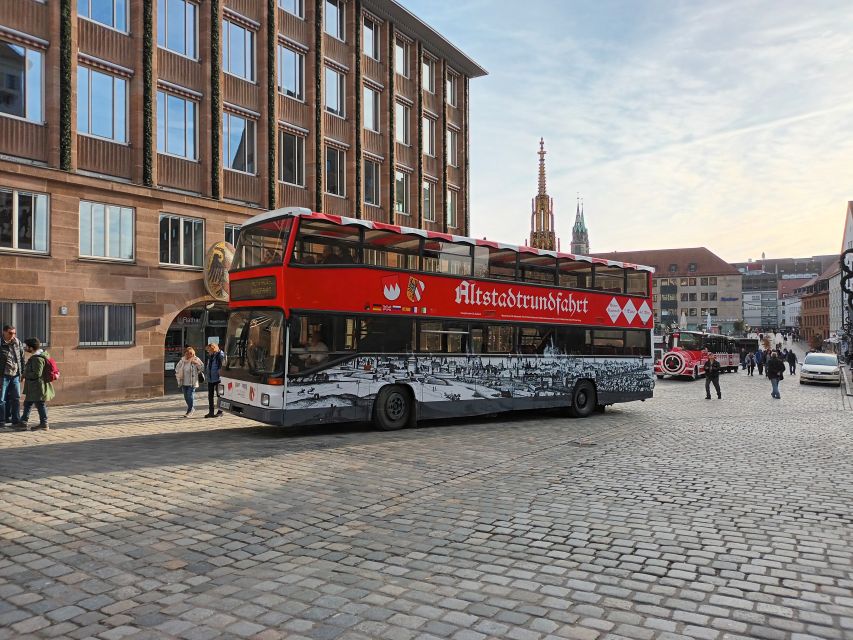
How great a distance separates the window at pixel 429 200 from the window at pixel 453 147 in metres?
2.38

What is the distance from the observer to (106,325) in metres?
20.2

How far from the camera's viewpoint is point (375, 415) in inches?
545

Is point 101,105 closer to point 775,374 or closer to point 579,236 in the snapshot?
point 775,374

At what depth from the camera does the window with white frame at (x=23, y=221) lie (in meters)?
18.0

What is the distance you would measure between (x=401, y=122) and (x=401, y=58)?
9.90 ft

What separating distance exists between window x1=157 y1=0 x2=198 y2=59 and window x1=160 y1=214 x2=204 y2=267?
5427mm

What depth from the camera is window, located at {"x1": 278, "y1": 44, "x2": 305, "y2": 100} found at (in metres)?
26.7

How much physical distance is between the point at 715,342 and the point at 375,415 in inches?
1405

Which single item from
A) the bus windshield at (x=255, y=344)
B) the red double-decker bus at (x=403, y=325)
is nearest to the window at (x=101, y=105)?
the red double-decker bus at (x=403, y=325)

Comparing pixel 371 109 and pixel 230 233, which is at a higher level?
pixel 371 109

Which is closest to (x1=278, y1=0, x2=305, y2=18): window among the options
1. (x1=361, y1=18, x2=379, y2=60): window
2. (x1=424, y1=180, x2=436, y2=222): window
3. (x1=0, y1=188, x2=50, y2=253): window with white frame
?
(x1=361, y1=18, x2=379, y2=60): window

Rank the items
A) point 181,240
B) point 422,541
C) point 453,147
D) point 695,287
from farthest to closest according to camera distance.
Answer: point 695,287 < point 453,147 < point 181,240 < point 422,541

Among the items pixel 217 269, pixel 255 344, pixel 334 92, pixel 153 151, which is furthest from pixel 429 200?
pixel 255 344

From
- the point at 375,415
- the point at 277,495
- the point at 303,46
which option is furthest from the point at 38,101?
the point at 277,495
